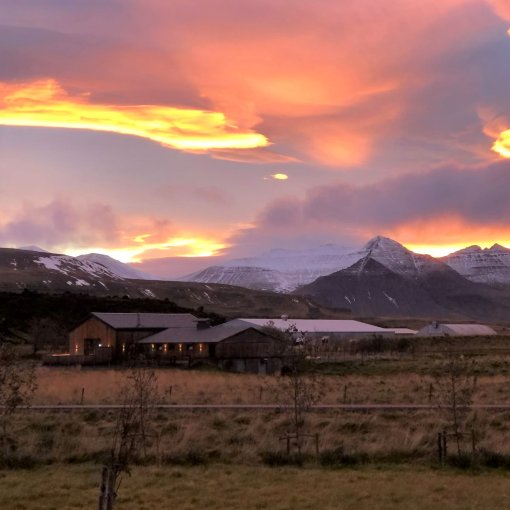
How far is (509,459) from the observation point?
63.9 ft

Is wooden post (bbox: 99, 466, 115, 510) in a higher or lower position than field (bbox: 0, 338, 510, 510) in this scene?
higher

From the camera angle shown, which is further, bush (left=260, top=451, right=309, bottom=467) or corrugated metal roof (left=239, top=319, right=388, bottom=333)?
corrugated metal roof (left=239, top=319, right=388, bottom=333)

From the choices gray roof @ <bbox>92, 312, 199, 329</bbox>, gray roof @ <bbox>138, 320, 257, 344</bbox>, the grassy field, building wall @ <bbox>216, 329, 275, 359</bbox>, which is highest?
gray roof @ <bbox>92, 312, 199, 329</bbox>

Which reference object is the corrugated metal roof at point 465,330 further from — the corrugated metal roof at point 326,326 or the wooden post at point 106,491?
the wooden post at point 106,491

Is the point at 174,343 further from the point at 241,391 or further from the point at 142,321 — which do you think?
the point at 241,391

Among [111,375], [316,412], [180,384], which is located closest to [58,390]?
[180,384]

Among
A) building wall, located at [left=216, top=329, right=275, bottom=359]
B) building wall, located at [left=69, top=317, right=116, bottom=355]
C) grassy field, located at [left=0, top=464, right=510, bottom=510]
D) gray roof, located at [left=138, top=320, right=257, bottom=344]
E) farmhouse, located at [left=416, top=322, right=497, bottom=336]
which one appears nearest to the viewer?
grassy field, located at [left=0, top=464, right=510, bottom=510]

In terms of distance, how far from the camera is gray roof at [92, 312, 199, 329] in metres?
79.3

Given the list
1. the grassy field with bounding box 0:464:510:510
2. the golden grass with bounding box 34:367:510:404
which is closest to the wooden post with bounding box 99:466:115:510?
the grassy field with bounding box 0:464:510:510

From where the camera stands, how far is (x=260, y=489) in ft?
55.6

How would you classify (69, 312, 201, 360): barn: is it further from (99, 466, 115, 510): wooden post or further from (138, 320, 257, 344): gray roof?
(99, 466, 115, 510): wooden post

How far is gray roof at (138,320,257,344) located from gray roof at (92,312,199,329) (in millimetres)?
2889

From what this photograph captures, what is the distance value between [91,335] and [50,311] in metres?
30.8

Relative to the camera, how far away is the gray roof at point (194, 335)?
75500 millimetres
